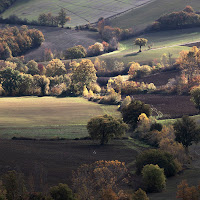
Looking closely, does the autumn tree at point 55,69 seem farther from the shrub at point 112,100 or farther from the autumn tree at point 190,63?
the shrub at point 112,100

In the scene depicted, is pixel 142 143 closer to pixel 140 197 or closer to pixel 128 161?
pixel 128 161

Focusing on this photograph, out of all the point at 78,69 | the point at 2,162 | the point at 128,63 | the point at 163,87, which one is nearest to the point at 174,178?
the point at 2,162

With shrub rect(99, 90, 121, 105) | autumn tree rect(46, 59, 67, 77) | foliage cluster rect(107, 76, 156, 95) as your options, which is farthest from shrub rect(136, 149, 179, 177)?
autumn tree rect(46, 59, 67, 77)

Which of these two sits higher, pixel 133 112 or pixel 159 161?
pixel 133 112

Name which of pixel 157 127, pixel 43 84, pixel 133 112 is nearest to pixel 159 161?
pixel 157 127

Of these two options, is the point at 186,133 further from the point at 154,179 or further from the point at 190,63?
the point at 190,63

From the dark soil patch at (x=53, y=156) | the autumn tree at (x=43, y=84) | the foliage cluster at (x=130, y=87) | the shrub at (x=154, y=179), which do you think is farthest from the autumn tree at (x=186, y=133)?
the autumn tree at (x=43, y=84)

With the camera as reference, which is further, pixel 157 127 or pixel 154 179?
pixel 157 127
